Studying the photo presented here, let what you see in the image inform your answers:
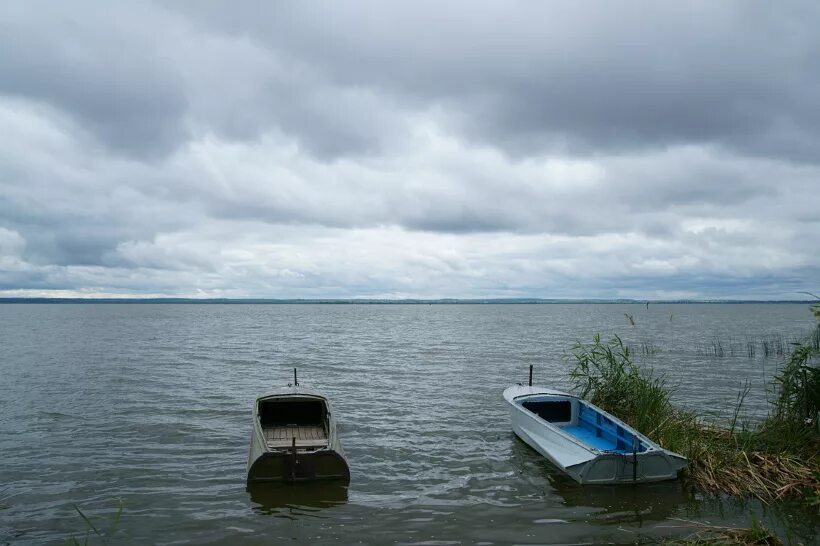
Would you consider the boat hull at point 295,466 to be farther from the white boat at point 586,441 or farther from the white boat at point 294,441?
the white boat at point 586,441

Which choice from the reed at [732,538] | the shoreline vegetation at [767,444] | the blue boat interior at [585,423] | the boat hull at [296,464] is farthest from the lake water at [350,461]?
the blue boat interior at [585,423]

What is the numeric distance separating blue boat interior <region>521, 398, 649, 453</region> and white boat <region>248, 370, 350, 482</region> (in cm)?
585

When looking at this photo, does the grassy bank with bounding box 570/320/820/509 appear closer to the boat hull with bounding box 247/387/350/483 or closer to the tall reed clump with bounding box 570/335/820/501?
the tall reed clump with bounding box 570/335/820/501

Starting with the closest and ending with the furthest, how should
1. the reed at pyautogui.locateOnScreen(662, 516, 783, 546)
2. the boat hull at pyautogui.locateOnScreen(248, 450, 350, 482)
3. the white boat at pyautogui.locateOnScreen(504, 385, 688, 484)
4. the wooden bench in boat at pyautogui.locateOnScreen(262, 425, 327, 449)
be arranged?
the reed at pyautogui.locateOnScreen(662, 516, 783, 546) → the white boat at pyautogui.locateOnScreen(504, 385, 688, 484) → the boat hull at pyautogui.locateOnScreen(248, 450, 350, 482) → the wooden bench in boat at pyautogui.locateOnScreen(262, 425, 327, 449)

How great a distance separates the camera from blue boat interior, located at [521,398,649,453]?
46.5 feet

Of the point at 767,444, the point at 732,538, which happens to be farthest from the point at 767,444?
the point at 732,538

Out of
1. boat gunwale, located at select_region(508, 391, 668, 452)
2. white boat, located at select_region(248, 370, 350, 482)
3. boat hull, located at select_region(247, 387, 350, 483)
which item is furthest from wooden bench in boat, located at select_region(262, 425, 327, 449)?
boat gunwale, located at select_region(508, 391, 668, 452)

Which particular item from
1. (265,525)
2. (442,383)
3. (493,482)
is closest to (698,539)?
(493,482)

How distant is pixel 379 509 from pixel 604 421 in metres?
6.72

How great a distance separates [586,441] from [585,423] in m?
1.18

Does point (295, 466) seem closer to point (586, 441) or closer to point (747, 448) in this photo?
point (586, 441)

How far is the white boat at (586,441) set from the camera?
1236 cm

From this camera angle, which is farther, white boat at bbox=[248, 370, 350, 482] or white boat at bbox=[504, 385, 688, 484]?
white boat at bbox=[248, 370, 350, 482]

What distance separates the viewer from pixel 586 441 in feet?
50.3
